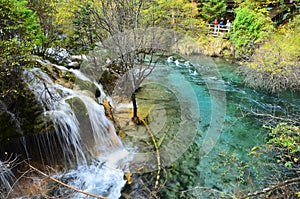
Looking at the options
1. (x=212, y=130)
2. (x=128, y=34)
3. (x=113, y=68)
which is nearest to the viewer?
(x=128, y=34)

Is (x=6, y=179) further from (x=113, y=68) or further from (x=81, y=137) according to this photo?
(x=113, y=68)

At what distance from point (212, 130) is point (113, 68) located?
4927 mm


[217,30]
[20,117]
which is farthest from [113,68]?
[217,30]

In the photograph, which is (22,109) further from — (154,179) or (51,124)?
(154,179)

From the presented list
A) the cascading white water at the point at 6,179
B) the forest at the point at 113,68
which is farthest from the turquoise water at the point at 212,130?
the cascading white water at the point at 6,179

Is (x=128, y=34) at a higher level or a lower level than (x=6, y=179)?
higher

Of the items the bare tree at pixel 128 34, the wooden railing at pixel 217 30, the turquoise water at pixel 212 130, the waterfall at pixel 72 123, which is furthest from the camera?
the wooden railing at pixel 217 30

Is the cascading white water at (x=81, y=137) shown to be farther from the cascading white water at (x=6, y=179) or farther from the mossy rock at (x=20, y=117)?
the cascading white water at (x=6, y=179)

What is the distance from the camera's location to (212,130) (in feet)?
21.5

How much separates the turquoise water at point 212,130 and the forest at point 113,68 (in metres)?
0.13

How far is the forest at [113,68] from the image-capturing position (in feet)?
13.4

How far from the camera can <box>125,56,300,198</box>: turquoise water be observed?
444 centimetres

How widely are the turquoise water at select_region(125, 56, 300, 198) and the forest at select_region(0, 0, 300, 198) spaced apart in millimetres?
128

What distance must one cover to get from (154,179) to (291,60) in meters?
7.75
